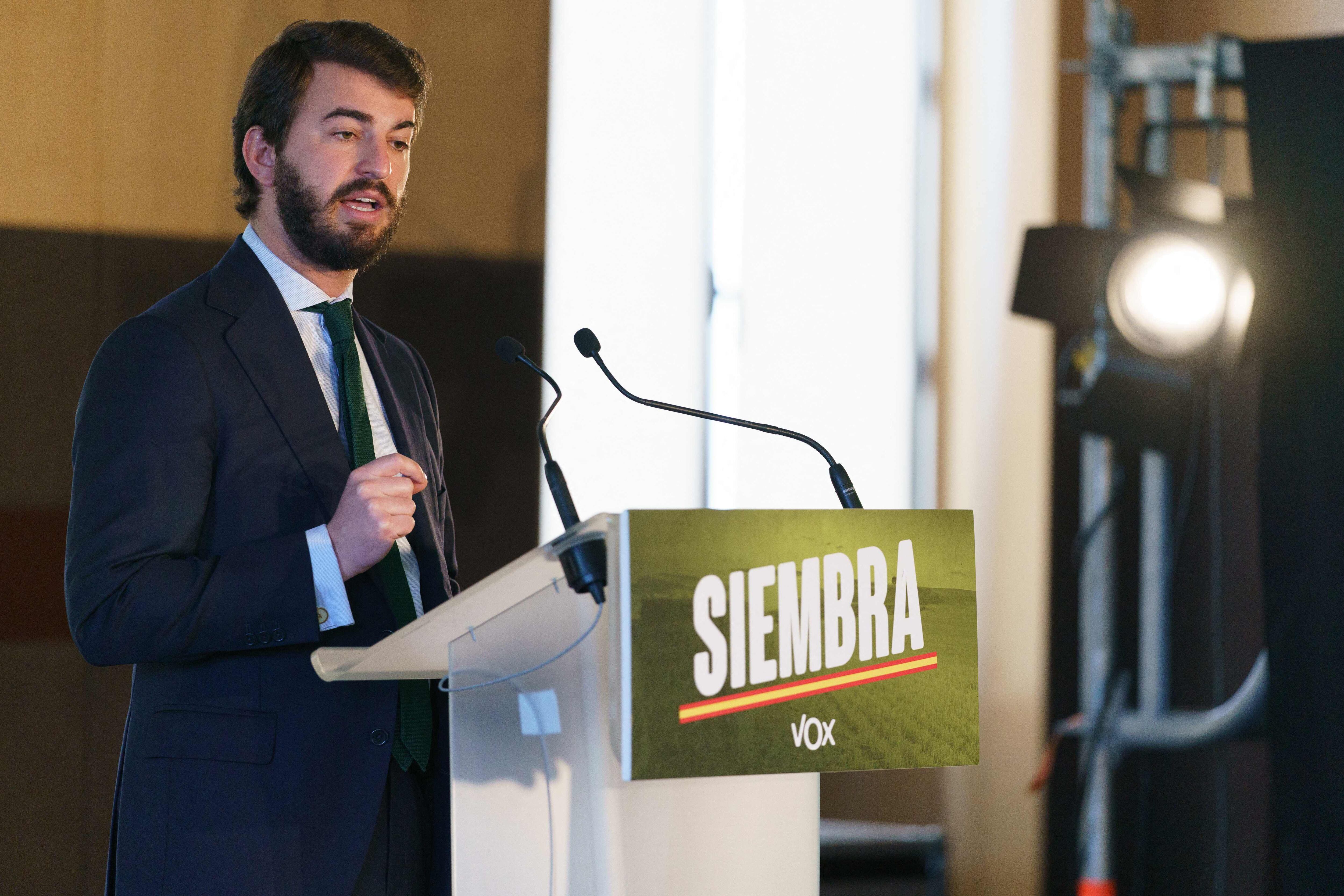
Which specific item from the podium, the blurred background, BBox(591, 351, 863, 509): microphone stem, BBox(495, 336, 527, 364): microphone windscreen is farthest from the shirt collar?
the blurred background

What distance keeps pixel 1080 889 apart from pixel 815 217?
199 centimetres

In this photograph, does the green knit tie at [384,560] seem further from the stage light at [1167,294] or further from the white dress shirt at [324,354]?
the stage light at [1167,294]

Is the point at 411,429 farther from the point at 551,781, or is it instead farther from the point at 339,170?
the point at 551,781

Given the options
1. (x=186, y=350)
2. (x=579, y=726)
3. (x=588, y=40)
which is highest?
(x=588, y=40)

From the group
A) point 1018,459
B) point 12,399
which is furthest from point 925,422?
point 12,399

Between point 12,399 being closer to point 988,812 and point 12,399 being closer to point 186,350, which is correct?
point 186,350

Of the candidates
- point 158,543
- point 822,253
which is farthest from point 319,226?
point 822,253

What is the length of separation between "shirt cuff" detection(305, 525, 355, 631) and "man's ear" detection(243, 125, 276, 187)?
531 millimetres

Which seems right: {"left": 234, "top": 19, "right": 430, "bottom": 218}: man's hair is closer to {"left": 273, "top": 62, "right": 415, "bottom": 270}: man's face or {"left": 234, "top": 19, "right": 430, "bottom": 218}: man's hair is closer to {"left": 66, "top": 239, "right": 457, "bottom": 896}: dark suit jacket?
{"left": 273, "top": 62, "right": 415, "bottom": 270}: man's face

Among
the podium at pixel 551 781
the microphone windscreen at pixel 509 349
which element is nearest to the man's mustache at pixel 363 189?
the microphone windscreen at pixel 509 349

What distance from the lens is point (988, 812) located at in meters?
3.43

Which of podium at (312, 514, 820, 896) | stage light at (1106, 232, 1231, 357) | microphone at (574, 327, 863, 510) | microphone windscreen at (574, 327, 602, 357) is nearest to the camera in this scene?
podium at (312, 514, 820, 896)

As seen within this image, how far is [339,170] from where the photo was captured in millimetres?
1469

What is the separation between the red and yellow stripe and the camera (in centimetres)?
91
